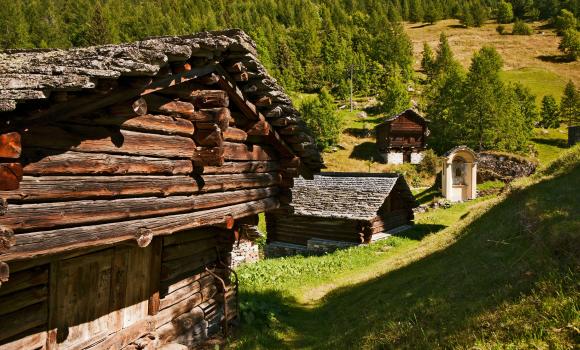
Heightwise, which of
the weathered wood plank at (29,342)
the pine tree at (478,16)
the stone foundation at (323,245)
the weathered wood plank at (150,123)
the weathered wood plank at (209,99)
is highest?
the pine tree at (478,16)

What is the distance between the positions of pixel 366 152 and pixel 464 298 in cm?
4500

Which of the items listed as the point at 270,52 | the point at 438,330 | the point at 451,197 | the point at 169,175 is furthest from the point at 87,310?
the point at 270,52

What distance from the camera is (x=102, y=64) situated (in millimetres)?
3826

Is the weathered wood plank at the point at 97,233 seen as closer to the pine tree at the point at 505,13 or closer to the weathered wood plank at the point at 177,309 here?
the weathered wood plank at the point at 177,309

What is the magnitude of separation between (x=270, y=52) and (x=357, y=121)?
39948 mm

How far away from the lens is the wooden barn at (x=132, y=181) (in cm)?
393

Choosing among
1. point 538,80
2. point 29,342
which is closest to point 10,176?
point 29,342

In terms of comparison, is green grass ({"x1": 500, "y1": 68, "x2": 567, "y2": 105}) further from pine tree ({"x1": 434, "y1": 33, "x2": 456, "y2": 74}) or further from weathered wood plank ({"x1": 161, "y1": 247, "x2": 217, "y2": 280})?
weathered wood plank ({"x1": 161, "y1": 247, "x2": 217, "y2": 280})

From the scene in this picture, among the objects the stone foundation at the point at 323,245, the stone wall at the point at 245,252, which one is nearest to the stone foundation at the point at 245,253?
the stone wall at the point at 245,252

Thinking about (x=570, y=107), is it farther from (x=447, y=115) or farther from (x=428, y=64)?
(x=428, y=64)

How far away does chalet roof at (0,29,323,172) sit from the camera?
11.2 ft

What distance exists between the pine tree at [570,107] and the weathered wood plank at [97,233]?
65009 millimetres

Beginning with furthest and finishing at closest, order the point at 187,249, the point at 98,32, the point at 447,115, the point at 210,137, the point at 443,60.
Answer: the point at 98,32 → the point at 443,60 → the point at 447,115 → the point at 187,249 → the point at 210,137

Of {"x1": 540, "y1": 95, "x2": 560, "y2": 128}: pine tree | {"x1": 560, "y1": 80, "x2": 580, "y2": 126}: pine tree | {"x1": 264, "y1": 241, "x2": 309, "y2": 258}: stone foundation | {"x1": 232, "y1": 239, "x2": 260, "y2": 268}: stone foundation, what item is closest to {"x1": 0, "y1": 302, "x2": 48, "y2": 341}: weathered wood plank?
{"x1": 232, "y1": 239, "x2": 260, "y2": 268}: stone foundation
